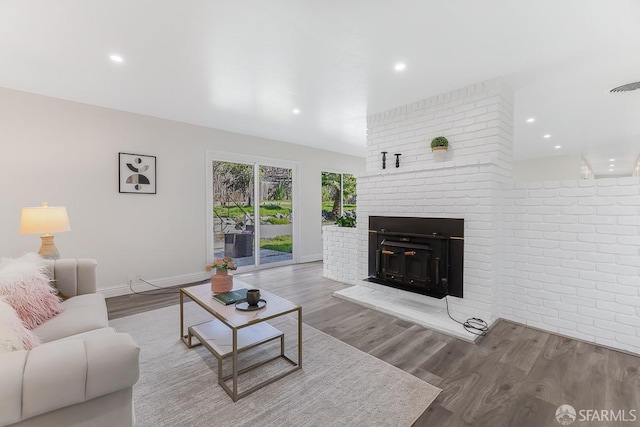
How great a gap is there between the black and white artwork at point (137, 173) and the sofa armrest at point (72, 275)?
5.40ft

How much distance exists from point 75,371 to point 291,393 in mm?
1245

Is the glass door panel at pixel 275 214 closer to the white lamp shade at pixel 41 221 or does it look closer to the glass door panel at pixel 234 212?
the glass door panel at pixel 234 212

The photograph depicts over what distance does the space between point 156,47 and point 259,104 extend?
140cm

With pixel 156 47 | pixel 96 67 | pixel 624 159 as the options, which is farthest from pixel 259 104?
pixel 624 159

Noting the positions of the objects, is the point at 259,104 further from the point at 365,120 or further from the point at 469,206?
the point at 469,206

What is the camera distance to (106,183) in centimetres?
375

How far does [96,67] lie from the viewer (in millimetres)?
2650

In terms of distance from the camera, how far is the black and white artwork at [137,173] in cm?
386

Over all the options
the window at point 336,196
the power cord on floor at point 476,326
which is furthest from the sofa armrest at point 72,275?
the window at point 336,196

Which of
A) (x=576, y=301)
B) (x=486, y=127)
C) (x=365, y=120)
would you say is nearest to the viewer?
(x=576, y=301)

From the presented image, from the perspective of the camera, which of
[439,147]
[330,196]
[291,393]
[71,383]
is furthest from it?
[330,196]

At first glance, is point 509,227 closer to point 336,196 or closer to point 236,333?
point 236,333

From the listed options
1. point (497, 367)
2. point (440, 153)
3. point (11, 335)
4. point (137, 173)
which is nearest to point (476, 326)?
point (497, 367)

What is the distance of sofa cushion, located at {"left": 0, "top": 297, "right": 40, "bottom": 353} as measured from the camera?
1.15 m
